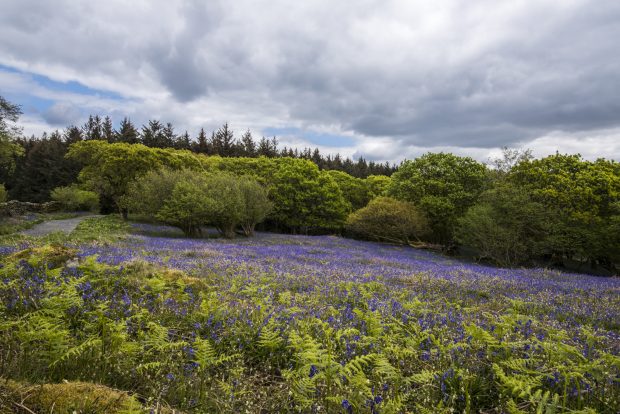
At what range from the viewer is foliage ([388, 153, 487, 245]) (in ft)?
113

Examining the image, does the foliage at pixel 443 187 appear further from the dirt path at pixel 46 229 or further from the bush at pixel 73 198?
the bush at pixel 73 198

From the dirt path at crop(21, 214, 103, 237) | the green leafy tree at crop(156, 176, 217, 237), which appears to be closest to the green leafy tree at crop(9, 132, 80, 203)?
the dirt path at crop(21, 214, 103, 237)

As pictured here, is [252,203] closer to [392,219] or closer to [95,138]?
[392,219]

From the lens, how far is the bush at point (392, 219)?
33250mm

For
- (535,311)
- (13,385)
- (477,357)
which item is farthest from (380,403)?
(535,311)

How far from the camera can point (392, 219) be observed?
3400 centimetres

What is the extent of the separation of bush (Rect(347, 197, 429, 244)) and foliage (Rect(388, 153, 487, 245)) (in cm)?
179

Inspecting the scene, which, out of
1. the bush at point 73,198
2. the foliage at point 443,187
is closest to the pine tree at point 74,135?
the bush at point 73,198

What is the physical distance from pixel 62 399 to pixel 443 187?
36426 mm

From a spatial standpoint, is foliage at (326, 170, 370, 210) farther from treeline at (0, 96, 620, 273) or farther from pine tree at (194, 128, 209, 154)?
pine tree at (194, 128, 209, 154)

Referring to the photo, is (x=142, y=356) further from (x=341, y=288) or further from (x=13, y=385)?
(x=341, y=288)

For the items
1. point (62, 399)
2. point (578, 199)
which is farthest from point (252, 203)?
point (62, 399)

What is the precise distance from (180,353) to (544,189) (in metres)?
29.7

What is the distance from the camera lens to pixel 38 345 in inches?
160
